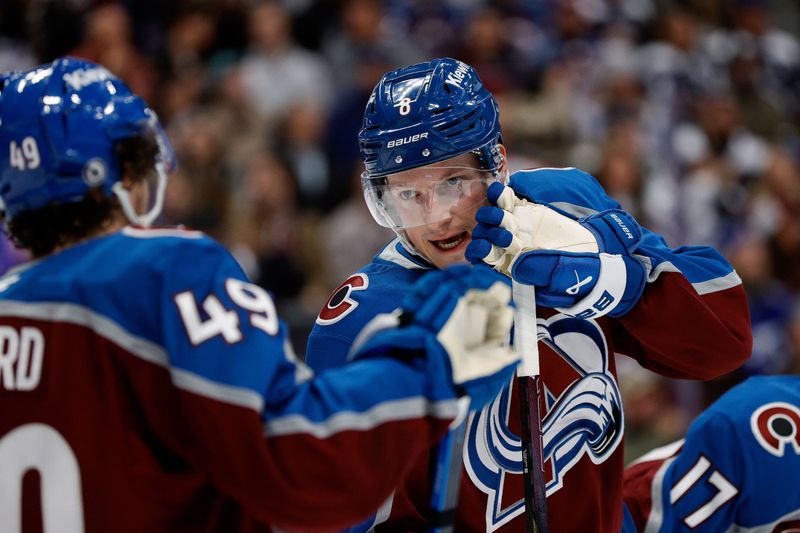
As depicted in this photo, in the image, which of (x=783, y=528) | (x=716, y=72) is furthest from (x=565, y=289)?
(x=716, y=72)

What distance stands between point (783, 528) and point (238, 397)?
1833 mm

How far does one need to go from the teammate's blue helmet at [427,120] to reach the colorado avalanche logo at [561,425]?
1.58 feet

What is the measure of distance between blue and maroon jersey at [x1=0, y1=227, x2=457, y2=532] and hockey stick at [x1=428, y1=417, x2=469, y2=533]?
25 cm

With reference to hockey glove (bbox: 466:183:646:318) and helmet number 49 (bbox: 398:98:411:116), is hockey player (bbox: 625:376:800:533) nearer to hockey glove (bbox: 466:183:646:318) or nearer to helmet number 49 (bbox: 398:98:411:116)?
hockey glove (bbox: 466:183:646:318)

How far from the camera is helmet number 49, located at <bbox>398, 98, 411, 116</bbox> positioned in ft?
8.71

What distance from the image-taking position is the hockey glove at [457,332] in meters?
2.01

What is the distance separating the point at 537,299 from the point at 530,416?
26 centimetres

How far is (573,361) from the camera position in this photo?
2.75m

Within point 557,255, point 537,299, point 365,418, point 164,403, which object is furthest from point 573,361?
point 164,403

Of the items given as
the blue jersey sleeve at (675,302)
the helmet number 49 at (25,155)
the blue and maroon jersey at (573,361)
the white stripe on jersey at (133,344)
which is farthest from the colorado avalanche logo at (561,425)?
the helmet number 49 at (25,155)

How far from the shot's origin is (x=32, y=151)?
199cm

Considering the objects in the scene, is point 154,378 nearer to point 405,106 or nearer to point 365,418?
point 365,418

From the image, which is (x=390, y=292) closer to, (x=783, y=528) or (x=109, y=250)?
(x=109, y=250)

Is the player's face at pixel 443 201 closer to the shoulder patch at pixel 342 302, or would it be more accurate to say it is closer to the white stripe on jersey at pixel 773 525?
the shoulder patch at pixel 342 302
